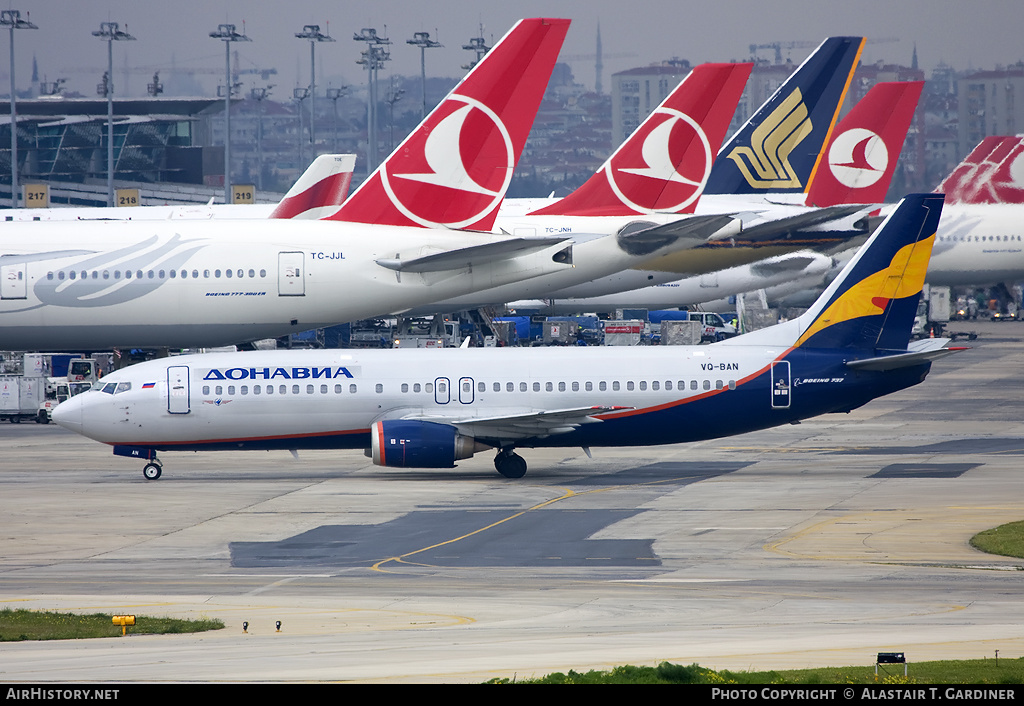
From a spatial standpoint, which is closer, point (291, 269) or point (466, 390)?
point (466, 390)

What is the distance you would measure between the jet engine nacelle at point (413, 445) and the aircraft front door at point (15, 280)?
1581 centimetres

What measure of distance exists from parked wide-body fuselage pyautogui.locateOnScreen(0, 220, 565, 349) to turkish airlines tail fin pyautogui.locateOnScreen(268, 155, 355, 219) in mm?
21887

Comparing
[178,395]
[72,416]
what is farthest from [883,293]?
[72,416]

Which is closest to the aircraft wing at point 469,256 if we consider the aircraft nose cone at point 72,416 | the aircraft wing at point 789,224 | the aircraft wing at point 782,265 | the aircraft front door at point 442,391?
the aircraft front door at point 442,391

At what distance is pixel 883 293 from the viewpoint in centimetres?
3959

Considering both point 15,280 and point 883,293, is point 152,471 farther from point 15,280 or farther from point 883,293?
point 883,293

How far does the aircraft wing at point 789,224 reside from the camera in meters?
57.5

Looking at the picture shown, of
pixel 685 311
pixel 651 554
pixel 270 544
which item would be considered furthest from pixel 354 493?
pixel 685 311

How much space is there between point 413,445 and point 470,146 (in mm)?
13116

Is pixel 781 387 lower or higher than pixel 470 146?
lower

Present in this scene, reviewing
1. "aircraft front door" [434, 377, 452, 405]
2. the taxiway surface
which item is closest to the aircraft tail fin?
the taxiway surface

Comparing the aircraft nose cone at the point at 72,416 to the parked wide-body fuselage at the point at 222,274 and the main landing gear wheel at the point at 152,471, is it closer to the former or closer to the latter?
the main landing gear wheel at the point at 152,471

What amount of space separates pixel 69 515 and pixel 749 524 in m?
17.1

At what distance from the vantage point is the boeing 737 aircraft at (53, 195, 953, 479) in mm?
39125
